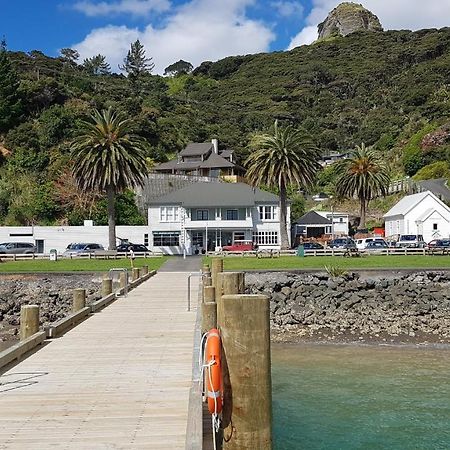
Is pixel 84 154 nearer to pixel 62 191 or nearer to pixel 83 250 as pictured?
pixel 83 250

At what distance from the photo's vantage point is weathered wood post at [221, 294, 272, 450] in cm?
640

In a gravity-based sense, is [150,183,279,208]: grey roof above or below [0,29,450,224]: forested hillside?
below

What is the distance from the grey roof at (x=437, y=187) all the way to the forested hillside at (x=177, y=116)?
5.93 m

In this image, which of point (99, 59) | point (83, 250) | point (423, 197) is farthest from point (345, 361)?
point (99, 59)

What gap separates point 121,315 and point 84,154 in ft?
135

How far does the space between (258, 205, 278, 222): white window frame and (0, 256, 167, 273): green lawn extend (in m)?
17.7

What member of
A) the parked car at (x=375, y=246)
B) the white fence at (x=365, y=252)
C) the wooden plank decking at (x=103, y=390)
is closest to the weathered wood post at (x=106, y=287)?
the wooden plank decking at (x=103, y=390)

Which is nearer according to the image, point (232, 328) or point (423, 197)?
point (232, 328)

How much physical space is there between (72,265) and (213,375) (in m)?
42.8

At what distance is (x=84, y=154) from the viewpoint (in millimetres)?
58188

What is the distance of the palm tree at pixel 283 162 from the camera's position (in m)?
59.5

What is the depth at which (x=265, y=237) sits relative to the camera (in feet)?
226

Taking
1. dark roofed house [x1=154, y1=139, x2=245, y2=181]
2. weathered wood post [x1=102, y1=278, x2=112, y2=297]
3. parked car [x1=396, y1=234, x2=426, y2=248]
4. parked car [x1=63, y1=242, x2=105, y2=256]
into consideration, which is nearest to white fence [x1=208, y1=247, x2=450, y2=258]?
parked car [x1=396, y1=234, x2=426, y2=248]

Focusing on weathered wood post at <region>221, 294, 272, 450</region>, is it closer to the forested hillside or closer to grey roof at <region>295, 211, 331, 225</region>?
the forested hillside
